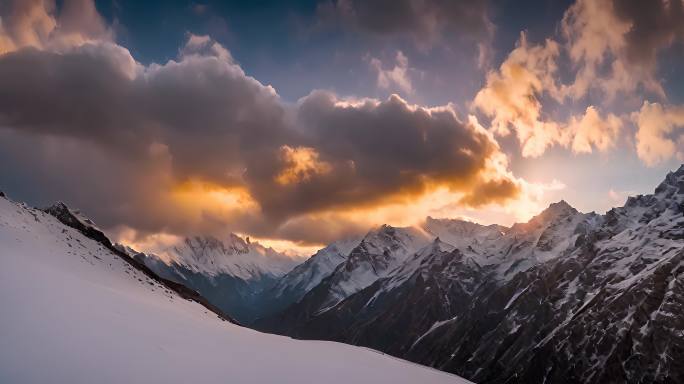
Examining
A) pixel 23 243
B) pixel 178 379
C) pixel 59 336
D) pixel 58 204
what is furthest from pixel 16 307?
pixel 58 204

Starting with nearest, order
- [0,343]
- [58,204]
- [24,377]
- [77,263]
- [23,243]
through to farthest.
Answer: [24,377], [0,343], [23,243], [77,263], [58,204]

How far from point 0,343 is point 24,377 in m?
1.70

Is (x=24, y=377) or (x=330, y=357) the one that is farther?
(x=330, y=357)

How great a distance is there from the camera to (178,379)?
15062 mm

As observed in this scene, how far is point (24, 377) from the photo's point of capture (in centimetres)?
1254

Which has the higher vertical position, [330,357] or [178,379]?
[330,357]

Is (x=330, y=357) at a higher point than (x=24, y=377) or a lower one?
higher

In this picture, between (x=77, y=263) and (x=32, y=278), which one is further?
(x=77, y=263)

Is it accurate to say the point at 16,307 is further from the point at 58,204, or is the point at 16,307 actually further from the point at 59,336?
the point at 58,204

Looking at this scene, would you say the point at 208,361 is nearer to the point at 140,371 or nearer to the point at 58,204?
the point at 140,371

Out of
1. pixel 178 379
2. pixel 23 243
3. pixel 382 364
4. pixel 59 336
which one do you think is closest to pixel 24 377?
pixel 59 336

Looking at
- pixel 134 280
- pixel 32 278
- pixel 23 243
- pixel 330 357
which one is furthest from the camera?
pixel 134 280

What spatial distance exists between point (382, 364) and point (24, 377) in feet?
55.8

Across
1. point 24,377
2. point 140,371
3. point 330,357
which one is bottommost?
point 24,377
